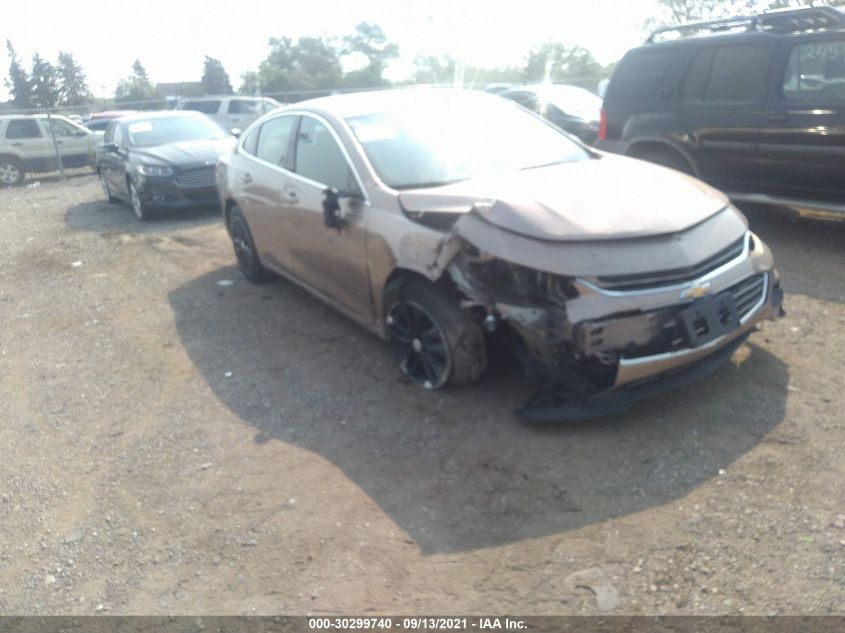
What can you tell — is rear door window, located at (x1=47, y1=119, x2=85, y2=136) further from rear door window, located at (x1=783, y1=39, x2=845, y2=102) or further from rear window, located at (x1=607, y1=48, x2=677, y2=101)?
rear door window, located at (x1=783, y1=39, x2=845, y2=102)

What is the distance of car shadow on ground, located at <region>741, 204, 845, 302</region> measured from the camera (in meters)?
5.85

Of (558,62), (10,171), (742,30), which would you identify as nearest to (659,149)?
(742,30)

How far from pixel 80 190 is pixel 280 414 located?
523 inches

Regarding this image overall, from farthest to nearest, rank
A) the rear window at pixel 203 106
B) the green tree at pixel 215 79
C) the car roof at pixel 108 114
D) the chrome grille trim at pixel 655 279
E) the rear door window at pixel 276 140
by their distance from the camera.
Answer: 1. the green tree at pixel 215 79
2. the car roof at pixel 108 114
3. the rear window at pixel 203 106
4. the rear door window at pixel 276 140
5. the chrome grille trim at pixel 655 279

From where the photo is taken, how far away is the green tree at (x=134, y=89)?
144 feet

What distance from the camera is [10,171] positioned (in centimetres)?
1769

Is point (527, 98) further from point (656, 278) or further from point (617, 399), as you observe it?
point (617, 399)

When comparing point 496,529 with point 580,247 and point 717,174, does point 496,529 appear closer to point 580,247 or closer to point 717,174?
point 580,247

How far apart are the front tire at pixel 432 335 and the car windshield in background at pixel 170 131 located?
8303 mm

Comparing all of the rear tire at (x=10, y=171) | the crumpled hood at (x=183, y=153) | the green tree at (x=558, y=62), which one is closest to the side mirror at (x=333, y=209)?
the crumpled hood at (x=183, y=153)

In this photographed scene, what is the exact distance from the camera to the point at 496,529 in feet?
11.0

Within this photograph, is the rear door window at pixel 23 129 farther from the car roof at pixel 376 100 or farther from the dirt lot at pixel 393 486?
the car roof at pixel 376 100

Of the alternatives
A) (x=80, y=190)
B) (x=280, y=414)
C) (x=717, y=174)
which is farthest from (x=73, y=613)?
(x=80, y=190)

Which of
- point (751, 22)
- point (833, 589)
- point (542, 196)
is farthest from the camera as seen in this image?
point (751, 22)
